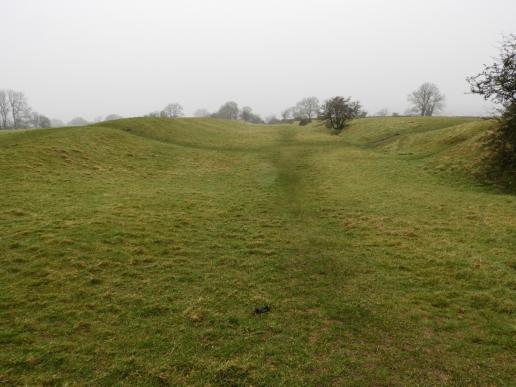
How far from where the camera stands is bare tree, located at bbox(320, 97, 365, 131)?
6278 cm

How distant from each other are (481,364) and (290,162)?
2900 centimetres

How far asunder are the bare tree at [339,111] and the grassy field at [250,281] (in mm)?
42271

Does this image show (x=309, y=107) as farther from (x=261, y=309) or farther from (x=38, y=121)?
(x=261, y=309)

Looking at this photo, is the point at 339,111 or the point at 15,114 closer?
the point at 339,111

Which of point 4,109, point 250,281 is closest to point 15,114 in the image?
point 4,109

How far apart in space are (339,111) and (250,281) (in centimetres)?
6008

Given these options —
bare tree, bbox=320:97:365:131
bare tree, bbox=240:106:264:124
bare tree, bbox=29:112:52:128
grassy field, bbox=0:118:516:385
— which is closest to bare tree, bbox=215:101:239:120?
bare tree, bbox=240:106:264:124

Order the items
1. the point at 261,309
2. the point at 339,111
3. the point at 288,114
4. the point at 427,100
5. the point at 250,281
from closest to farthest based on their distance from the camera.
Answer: the point at 261,309 < the point at 250,281 < the point at 339,111 < the point at 427,100 < the point at 288,114

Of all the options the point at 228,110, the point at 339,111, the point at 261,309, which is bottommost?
the point at 261,309

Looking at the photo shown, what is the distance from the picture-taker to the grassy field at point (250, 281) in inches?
270

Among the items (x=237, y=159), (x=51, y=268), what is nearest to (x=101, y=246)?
(x=51, y=268)

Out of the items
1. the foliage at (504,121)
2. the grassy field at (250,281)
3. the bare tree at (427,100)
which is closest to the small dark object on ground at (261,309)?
the grassy field at (250,281)

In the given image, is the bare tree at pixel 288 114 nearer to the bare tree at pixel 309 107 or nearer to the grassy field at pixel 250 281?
the bare tree at pixel 309 107

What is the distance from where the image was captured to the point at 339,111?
2488 inches
